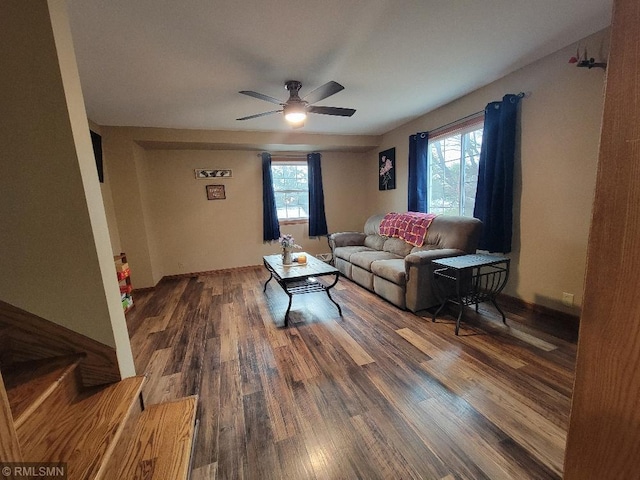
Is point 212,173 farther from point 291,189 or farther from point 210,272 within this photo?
point 210,272

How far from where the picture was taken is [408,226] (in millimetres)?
3543

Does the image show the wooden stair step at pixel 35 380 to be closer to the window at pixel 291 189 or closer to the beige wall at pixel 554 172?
the beige wall at pixel 554 172

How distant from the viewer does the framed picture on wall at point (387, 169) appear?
452 cm

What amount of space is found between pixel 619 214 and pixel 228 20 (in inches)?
82.8

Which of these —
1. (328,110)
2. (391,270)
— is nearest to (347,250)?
(391,270)

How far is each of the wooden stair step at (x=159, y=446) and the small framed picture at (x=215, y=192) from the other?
12.0 ft

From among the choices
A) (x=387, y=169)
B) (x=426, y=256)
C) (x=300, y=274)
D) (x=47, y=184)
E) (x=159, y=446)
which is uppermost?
(x=387, y=169)

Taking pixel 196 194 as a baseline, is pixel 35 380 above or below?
below

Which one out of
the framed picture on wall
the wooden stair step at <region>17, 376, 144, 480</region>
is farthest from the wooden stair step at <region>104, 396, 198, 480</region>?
the framed picture on wall

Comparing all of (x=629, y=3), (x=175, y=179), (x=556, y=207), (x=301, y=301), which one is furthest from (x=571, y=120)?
(x=175, y=179)

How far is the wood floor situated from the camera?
1227mm

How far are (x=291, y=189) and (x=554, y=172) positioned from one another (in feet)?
12.6

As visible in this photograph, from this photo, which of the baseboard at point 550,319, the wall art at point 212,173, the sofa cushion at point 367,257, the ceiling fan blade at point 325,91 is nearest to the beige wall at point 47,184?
the ceiling fan blade at point 325,91

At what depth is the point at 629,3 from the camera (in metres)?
0.48
